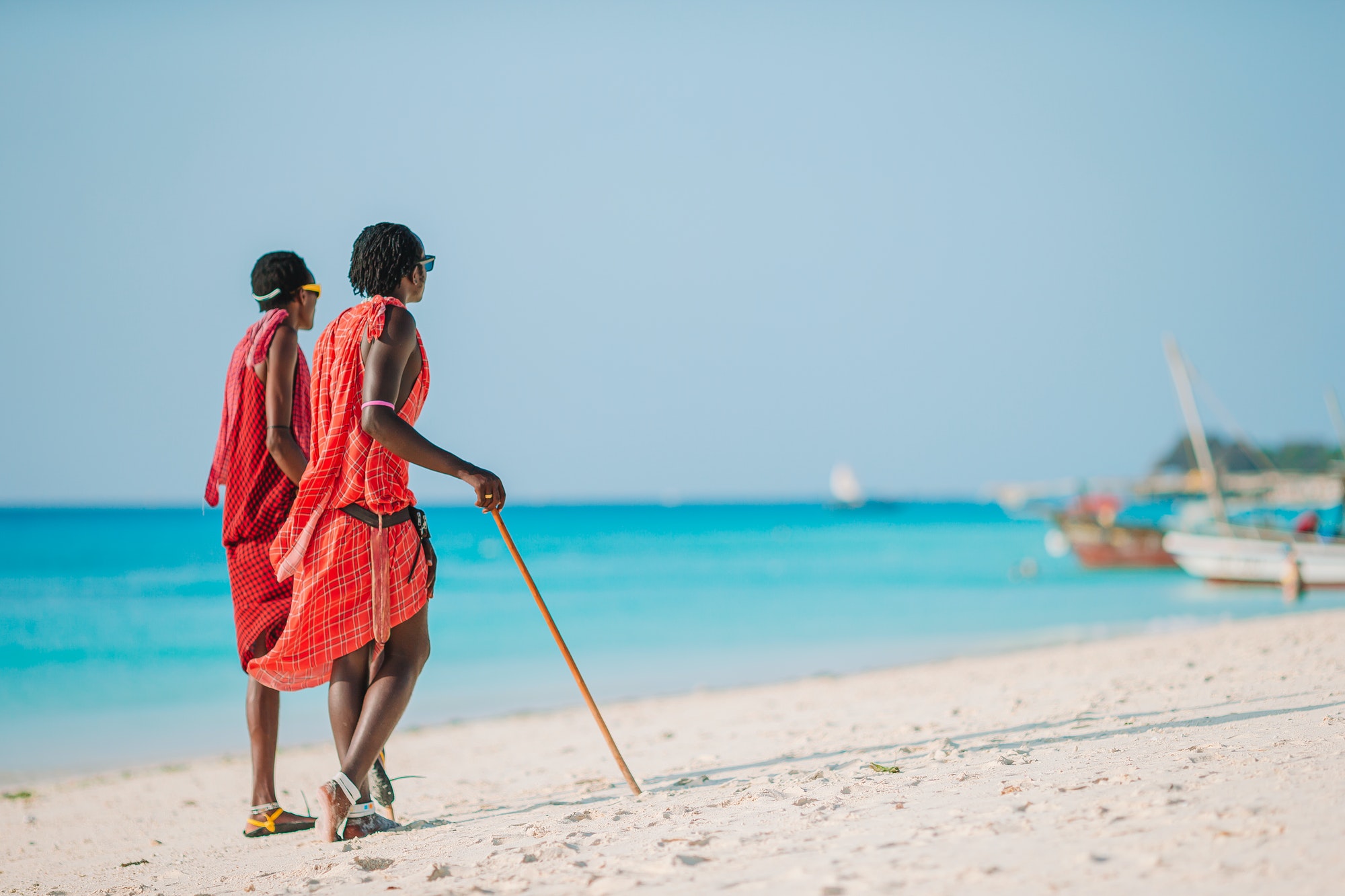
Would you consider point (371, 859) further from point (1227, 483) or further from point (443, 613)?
point (1227, 483)

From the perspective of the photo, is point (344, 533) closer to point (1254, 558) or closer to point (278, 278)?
point (278, 278)

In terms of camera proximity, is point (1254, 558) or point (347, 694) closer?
point (347, 694)

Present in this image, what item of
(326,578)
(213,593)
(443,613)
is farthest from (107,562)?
(326,578)

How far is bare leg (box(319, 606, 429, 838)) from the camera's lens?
281 centimetres

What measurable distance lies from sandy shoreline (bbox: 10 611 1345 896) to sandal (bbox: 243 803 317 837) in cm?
8

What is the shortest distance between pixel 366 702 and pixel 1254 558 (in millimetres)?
19195

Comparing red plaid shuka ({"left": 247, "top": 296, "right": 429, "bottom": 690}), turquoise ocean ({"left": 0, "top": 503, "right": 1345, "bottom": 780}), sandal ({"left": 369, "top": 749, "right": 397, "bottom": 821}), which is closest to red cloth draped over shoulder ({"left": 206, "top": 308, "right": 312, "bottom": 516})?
red plaid shuka ({"left": 247, "top": 296, "right": 429, "bottom": 690})

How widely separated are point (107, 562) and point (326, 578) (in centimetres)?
3570

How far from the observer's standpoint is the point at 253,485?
131 inches

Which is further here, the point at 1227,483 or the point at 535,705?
the point at 1227,483

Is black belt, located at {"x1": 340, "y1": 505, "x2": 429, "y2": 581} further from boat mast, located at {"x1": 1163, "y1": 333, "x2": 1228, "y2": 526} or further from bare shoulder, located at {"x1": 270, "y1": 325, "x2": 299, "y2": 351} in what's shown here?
boat mast, located at {"x1": 1163, "y1": 333, "x2": 1228, "y2": 526}

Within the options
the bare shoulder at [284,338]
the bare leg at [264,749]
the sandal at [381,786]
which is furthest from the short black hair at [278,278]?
the sandal at [381,786]

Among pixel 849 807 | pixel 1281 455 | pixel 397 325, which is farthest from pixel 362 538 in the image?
pixel 1281 455

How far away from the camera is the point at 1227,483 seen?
44438 mm
